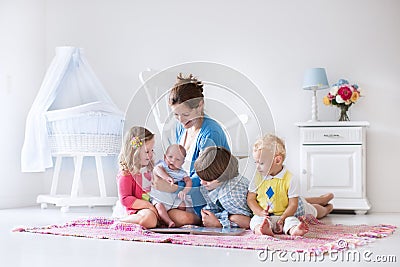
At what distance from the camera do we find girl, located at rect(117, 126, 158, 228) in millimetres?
2986

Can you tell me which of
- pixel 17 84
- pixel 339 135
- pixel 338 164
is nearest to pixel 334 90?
pixel 339 135

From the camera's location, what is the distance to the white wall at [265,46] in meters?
4.61

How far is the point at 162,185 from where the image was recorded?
2941 millimetres

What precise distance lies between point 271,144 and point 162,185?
53 centimetres

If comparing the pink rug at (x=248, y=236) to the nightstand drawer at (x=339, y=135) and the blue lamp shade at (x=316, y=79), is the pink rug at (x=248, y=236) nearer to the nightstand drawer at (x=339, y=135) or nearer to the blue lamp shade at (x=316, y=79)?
the nightstand drawer at (x=339, y=135)

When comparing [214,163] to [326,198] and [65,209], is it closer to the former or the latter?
[326,198]

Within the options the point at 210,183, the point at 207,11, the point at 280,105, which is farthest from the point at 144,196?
the point at 207,11

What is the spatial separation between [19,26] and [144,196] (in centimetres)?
235

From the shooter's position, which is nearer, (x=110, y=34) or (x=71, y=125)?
(x=71, y=125)

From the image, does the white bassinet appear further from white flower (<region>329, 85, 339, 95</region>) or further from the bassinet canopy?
white flower (<region>329, 85, 339, 95</region>)

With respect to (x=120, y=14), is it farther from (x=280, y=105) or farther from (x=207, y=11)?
(x=280, y=105)

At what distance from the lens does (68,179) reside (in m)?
5.19

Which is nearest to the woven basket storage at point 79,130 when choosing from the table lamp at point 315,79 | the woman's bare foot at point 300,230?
the table lamp at point 315,79

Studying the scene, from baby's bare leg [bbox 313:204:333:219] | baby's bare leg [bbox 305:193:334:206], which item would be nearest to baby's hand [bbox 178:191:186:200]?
baby's bare leg [bbox 313:204:333:219]
